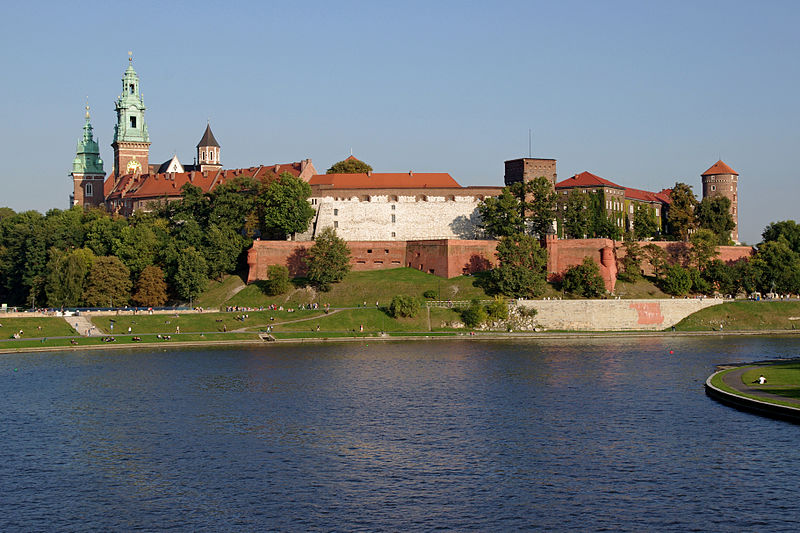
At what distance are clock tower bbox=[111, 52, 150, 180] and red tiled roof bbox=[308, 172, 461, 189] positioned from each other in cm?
3535

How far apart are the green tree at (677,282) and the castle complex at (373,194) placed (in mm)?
5132

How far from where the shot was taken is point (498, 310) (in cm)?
7575

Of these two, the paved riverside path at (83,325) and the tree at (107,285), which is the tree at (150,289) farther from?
the paved riverside path at (83,325)

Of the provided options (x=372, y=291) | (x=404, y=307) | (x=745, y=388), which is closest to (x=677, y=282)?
(x=404, y=307)

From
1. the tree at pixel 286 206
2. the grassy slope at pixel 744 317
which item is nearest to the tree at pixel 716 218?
the grassy slope at pixel 744 317

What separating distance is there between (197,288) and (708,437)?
56.4 metres

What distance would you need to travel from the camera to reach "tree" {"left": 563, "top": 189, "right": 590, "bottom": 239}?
9350 cm

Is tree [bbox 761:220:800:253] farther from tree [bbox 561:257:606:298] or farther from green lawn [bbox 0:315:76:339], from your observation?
green lawn [bbox 0:315:76:339]

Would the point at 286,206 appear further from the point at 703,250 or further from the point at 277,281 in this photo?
the point at 703,250

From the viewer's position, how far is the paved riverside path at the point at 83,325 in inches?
2731

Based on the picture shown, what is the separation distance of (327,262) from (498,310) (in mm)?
17482

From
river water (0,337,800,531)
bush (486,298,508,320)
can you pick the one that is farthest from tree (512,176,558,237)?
river water (0,337,800,531)

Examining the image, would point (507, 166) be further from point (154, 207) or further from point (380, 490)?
point (380, 490)

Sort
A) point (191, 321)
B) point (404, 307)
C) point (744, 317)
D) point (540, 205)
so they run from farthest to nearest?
point (540, 205)
point (744, 317)
point (404, 307)
point (191, 321)
